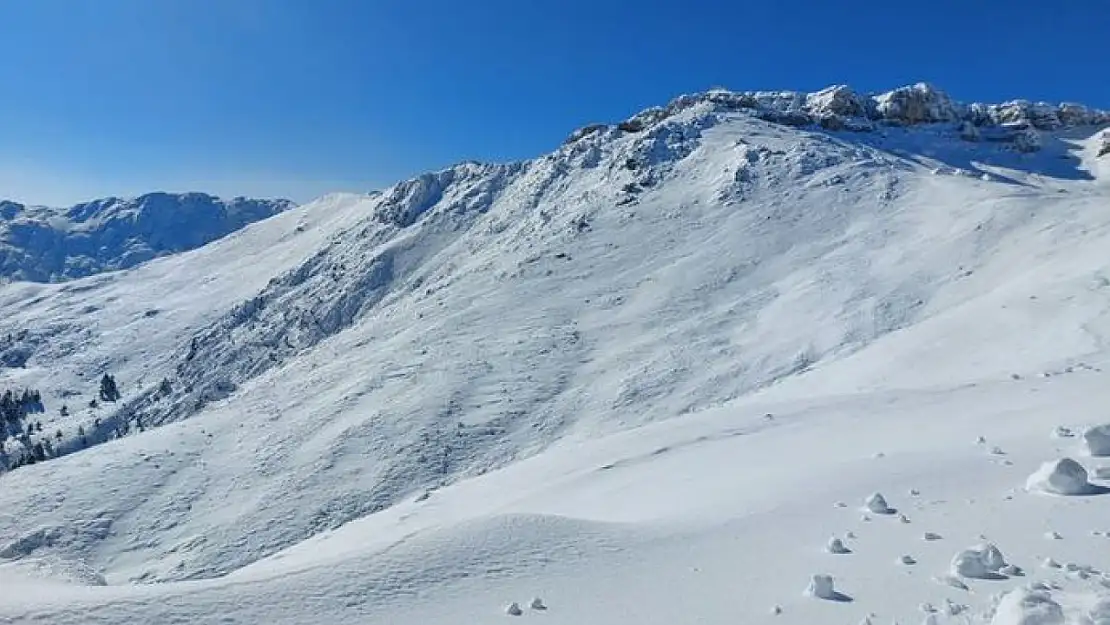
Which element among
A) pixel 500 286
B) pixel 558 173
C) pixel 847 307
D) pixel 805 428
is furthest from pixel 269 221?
pixel 805 428

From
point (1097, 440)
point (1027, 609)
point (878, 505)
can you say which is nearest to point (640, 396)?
point (1097, 440)

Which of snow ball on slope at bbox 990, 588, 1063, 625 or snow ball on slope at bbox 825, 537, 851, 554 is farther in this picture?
snow ball on slope at bbox 825, 537, 851, 554

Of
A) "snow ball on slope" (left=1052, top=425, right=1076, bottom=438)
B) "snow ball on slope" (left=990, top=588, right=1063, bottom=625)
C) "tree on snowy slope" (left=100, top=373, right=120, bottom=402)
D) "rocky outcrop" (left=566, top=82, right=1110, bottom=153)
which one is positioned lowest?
"snow ball on slope" (left=1052, top=425, right=1076, bottom=438)

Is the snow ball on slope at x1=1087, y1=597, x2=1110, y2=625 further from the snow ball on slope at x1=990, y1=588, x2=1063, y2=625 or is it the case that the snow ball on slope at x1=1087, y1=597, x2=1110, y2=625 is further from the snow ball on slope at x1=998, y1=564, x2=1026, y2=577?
the snow ball on slope at x1=998, y1=564, x2=1026, y2=577

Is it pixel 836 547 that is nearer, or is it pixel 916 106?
pixel 836 547

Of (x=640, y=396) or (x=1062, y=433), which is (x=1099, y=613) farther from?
(x=640, y=396)

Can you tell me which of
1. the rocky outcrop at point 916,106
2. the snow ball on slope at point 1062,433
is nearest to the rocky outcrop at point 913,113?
the rocky outcrop at point 916,106

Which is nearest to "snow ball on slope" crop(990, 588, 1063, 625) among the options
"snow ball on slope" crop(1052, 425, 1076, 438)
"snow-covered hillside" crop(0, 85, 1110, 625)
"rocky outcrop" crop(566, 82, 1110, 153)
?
"snow-covered hillside" crop(0, 85, 1110, 625)
